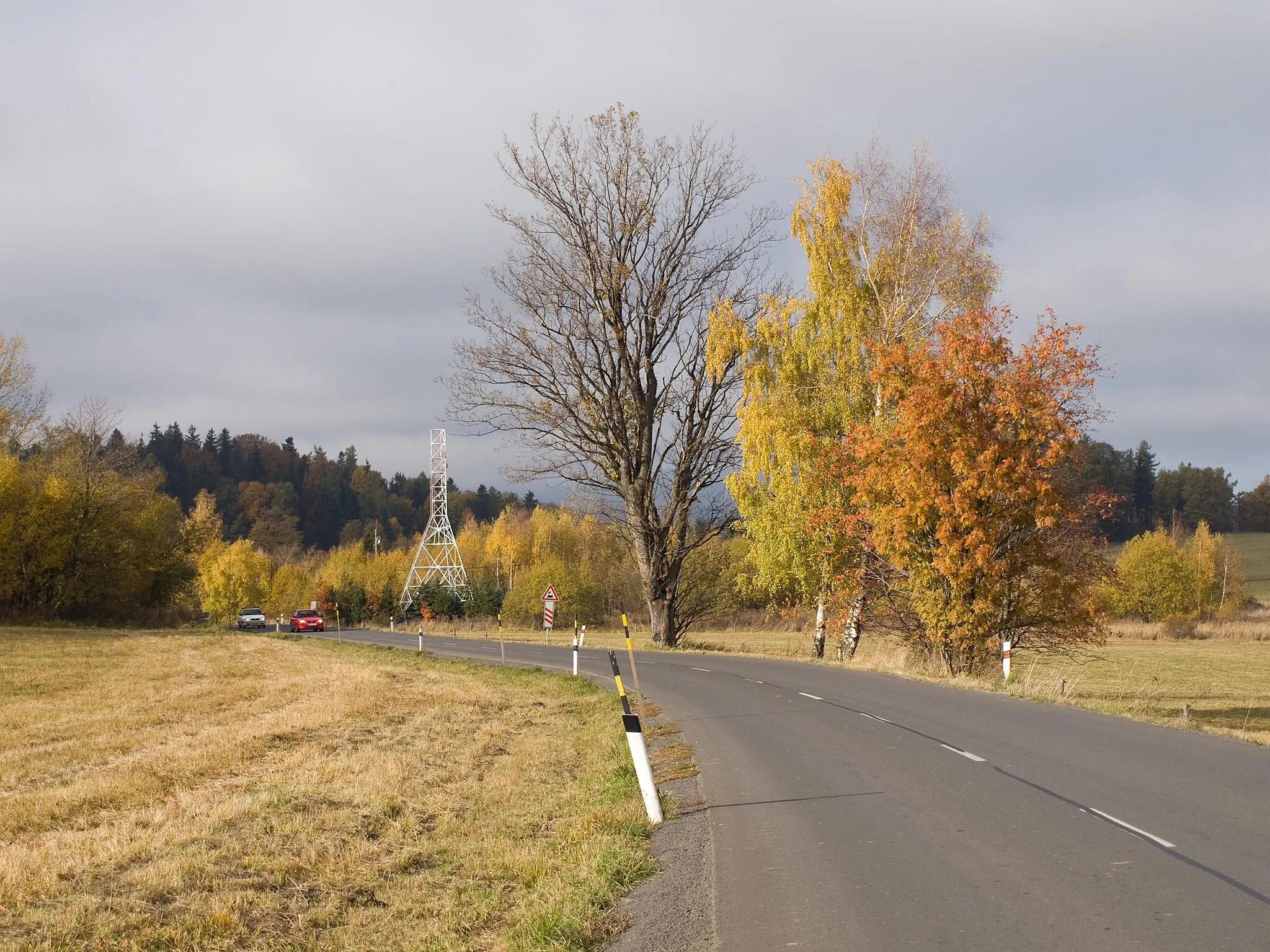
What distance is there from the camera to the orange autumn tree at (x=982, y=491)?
2300 cm

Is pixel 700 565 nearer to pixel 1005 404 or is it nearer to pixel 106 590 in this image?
pixel 106 590

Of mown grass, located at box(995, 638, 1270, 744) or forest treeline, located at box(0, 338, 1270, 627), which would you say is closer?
mown grass, located at box(995, 638, 1270, 744)

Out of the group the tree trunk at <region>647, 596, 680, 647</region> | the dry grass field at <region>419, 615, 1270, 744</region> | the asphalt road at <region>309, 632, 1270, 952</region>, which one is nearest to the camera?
the asphalt road at <region>309, 632, 1270, 952</region>

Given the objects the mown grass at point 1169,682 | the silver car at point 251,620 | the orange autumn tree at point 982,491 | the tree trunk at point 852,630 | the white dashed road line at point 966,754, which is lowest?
the silver car at point 251,620

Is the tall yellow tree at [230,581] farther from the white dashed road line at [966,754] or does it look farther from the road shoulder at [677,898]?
the road shoulder at [677,898]

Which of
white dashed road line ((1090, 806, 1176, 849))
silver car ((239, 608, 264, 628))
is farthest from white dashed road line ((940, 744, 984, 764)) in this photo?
silver car ((239, 608, 264, 628))

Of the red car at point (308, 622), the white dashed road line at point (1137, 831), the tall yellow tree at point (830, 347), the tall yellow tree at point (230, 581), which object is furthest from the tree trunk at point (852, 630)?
the tall yellow tree at point (230, 581)

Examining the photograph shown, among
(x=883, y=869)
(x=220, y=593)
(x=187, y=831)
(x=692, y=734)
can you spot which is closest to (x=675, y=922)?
(x=883, y=869)

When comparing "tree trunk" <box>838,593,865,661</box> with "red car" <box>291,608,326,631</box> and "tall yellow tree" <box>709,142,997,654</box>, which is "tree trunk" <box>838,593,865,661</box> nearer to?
"tall yellow tree" <box>709,142,997,654</box>

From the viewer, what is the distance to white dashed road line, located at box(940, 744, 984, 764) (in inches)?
450

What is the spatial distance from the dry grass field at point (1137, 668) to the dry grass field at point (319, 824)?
8.12 metres

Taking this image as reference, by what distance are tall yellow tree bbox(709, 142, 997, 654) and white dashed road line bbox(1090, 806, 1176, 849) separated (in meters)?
19.6

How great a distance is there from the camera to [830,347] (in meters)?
32.0

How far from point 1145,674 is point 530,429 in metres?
24.6
